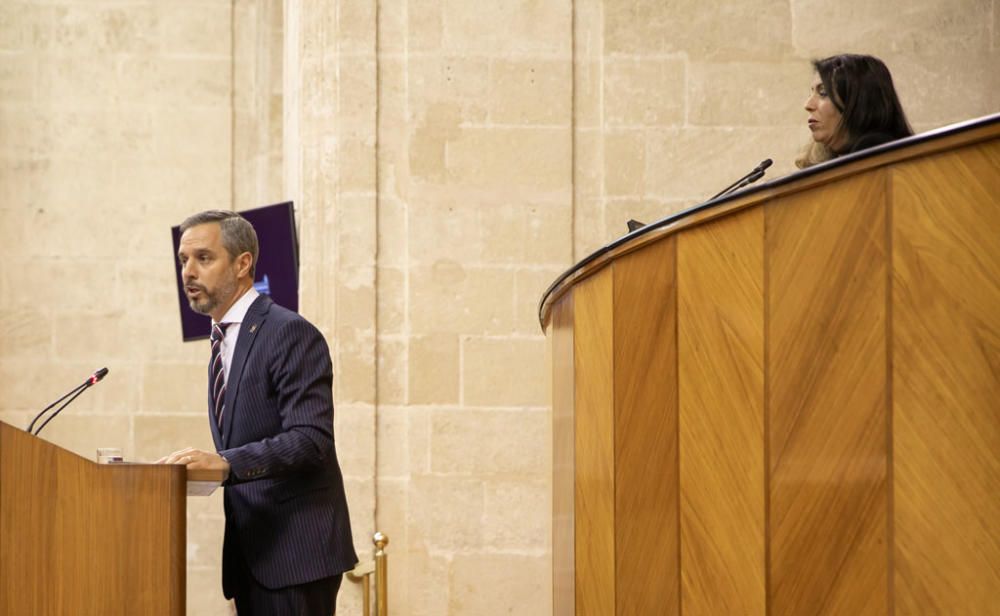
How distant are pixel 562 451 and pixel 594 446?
1.41ft

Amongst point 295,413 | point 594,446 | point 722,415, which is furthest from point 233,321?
point 722,415

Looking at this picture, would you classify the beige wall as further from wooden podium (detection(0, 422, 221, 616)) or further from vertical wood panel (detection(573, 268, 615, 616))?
wooden podium (detection(0, 422, 221, 616))

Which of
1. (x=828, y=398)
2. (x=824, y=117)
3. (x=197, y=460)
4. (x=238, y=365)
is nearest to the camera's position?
(x=828, y=398)

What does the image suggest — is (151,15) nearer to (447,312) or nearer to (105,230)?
(105,230)

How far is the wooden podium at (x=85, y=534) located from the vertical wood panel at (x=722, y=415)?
Answer: 1023mm

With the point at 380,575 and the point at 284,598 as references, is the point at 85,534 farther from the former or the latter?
the point at 380,575

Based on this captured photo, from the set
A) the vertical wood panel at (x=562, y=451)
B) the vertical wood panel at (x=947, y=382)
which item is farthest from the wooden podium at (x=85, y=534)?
the vertical wood panel at (x=947, y=382)

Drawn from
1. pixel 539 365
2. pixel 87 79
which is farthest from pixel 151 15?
pixel 539 365

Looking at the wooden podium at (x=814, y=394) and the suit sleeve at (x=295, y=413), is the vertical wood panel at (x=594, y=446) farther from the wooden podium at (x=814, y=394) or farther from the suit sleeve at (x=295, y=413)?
the suit sleeve at (x=295, y=413)

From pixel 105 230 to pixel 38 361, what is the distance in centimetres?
79

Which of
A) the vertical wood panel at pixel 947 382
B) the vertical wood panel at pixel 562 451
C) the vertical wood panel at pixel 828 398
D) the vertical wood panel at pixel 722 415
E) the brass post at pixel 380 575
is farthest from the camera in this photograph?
the brass post at pixel 380 575

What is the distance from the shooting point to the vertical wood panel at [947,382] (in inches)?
79.0

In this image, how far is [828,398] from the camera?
224 cm

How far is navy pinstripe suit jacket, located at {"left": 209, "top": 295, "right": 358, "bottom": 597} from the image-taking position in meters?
3.20
